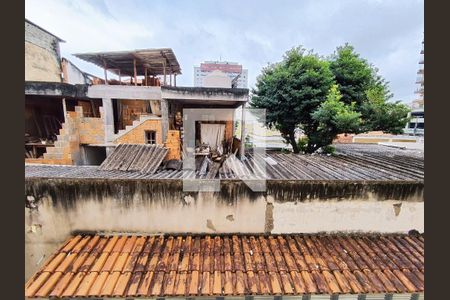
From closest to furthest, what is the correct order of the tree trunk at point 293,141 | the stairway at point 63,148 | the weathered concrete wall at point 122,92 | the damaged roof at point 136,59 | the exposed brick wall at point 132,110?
1. the stairway at point 63,148
2. the weathered concrete wall at point 122,92
3. the damaged roof at point 136,59
4. the exposed brick wall at point 132,110
5. the tree trunk at point 293,141

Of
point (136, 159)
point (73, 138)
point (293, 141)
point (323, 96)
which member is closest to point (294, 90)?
point (323, 96)

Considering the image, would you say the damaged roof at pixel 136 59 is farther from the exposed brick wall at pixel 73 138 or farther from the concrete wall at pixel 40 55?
the concrete wall at pixel 40 55

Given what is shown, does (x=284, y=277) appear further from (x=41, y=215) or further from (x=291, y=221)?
(x=41, y=215)

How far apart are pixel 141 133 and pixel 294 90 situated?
812 cm

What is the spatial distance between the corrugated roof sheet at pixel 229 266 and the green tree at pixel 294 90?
7.21 metres

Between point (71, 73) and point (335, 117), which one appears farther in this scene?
point (71, 73)

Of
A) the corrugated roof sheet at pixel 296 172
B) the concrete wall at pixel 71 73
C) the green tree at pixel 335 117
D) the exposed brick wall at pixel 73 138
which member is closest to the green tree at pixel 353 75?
the green tree at pixel 335 117

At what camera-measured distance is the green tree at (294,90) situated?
1016 centimetres

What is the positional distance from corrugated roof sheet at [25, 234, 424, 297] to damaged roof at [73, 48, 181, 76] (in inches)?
337

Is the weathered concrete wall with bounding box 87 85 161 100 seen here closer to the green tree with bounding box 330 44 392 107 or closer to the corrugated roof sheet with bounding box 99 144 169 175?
the corrugated roof sheet with bounding box 99 144 169 175

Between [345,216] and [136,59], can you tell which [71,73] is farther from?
[345,216]

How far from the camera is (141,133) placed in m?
9.22

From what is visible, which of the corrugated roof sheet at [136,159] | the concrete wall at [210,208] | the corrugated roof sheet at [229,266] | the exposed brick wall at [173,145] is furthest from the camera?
the exposed brick wall at [173,145]

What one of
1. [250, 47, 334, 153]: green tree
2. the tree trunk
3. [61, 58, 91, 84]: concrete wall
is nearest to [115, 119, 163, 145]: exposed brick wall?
[250, 47, 334, 153]: green tree
